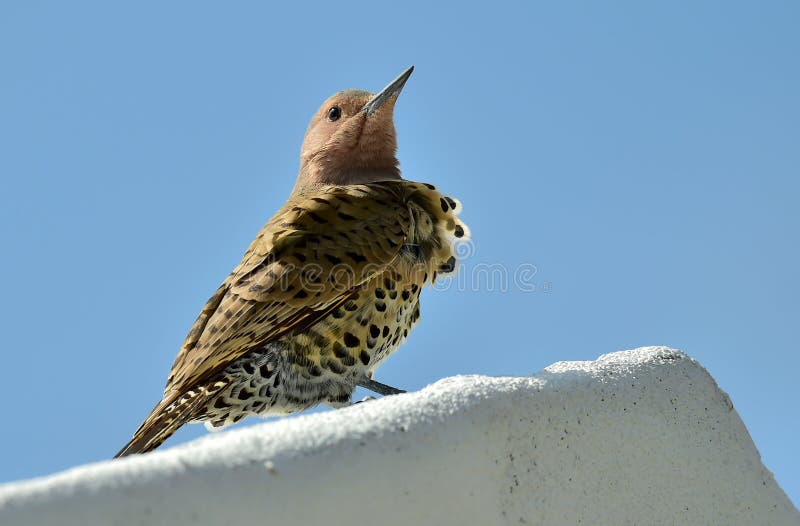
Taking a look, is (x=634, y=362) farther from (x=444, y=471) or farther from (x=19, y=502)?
(x=19, y=502)


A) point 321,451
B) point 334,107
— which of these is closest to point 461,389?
point 321,451

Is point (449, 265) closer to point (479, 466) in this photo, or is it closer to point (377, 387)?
point (377, 387)

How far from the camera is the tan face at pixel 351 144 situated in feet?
20.8

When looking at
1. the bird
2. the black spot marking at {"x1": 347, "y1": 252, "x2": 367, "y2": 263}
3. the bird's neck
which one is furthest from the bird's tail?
the bird's neck

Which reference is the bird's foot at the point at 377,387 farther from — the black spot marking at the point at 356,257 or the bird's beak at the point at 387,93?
the bird's beak at the point at 387,93

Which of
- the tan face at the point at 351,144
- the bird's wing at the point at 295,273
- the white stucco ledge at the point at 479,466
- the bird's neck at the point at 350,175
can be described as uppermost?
the tan face at the point at 351,144

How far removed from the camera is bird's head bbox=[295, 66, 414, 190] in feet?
20.8

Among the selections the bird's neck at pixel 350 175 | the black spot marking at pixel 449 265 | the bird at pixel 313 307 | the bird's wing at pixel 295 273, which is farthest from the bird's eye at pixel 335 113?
the black spot marking at pixel 449 265

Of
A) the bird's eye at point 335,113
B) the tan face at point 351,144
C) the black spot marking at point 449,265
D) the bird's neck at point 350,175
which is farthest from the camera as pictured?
the bird's eye at point 335,113

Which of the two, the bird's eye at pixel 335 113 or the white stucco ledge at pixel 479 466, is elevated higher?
the bird's eye at pixel 335 113

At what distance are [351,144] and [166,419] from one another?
8.95 feet

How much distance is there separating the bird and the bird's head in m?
0.56

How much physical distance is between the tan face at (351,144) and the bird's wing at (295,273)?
2.74 ft

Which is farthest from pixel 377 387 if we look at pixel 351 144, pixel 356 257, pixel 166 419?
pixel 351 144
